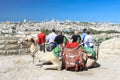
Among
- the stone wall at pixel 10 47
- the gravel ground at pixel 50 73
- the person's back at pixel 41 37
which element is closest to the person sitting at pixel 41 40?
the person's back at pixel 41 37

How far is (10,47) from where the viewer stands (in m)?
17.2

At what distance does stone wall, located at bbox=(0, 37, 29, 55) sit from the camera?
56.0 ft

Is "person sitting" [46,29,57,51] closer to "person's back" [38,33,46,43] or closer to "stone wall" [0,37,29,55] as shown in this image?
"person's back" [38,33,46,43]

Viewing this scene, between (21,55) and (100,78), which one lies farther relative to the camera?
(21,55)

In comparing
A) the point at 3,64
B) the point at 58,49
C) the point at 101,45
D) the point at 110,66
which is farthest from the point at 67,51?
the point at 101,45

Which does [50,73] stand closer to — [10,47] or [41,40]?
[41,40]

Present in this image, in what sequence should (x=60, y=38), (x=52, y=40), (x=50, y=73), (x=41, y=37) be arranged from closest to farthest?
(x=50, y=73)
(x=60, y=38)
(x=41, y=37)
(x=52, y=40)

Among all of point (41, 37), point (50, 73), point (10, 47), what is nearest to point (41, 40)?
point (41, 37)

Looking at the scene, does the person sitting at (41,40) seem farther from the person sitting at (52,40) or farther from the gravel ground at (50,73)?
the gravel ground at (50,73)

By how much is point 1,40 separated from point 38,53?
14.9 ft

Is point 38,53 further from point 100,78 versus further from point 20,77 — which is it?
point 100,78

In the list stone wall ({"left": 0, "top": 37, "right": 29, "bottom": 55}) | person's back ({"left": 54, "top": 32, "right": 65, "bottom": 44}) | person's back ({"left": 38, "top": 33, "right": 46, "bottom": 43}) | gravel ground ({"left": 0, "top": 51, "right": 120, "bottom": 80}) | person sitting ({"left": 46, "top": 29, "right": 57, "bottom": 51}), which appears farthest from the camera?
stone wall ({"left": 0, "top": 37, "right": 29, "bottom": 55})

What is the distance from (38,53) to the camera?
13.2m

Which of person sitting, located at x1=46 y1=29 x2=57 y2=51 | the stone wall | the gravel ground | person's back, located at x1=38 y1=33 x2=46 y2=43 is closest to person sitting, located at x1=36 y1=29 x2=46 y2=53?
person's back, located at x1=38 y1=33 x2=46 y2=43
